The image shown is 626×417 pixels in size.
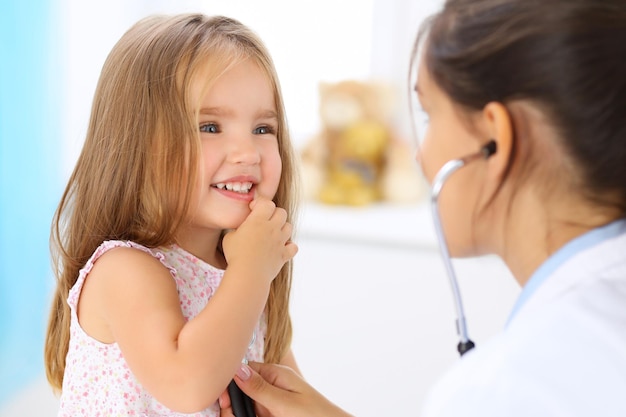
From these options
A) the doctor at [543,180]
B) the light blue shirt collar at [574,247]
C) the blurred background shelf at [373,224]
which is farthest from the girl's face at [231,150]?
the blurred background shelf at [373,224]

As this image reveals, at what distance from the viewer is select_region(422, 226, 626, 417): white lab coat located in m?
0.75

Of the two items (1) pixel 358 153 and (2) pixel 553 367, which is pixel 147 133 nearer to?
(2) pixel 553 367

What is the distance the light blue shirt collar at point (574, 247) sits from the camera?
2.77 ft

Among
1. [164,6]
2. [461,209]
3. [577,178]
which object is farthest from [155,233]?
[164,6]

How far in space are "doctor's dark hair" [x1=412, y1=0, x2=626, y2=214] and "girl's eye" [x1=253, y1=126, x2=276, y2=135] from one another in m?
0.43

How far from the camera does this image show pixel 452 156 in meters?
0.92

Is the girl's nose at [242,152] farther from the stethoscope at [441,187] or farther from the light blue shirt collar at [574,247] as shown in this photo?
the light blue shirt collar at [574,247]

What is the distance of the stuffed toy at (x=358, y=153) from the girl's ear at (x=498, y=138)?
2090mm

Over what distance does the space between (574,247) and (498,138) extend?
14cm

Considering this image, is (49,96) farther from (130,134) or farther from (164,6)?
(130,134)

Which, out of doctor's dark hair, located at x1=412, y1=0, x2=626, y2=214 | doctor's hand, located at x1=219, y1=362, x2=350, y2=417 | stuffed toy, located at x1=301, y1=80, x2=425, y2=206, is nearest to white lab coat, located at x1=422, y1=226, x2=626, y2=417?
doctor's dark hair, located at x1=412, y1=0, x2=626, y2=214

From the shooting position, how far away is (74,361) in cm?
117

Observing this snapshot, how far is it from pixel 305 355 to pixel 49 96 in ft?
3.75

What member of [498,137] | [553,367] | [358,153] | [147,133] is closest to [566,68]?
[498,137]
